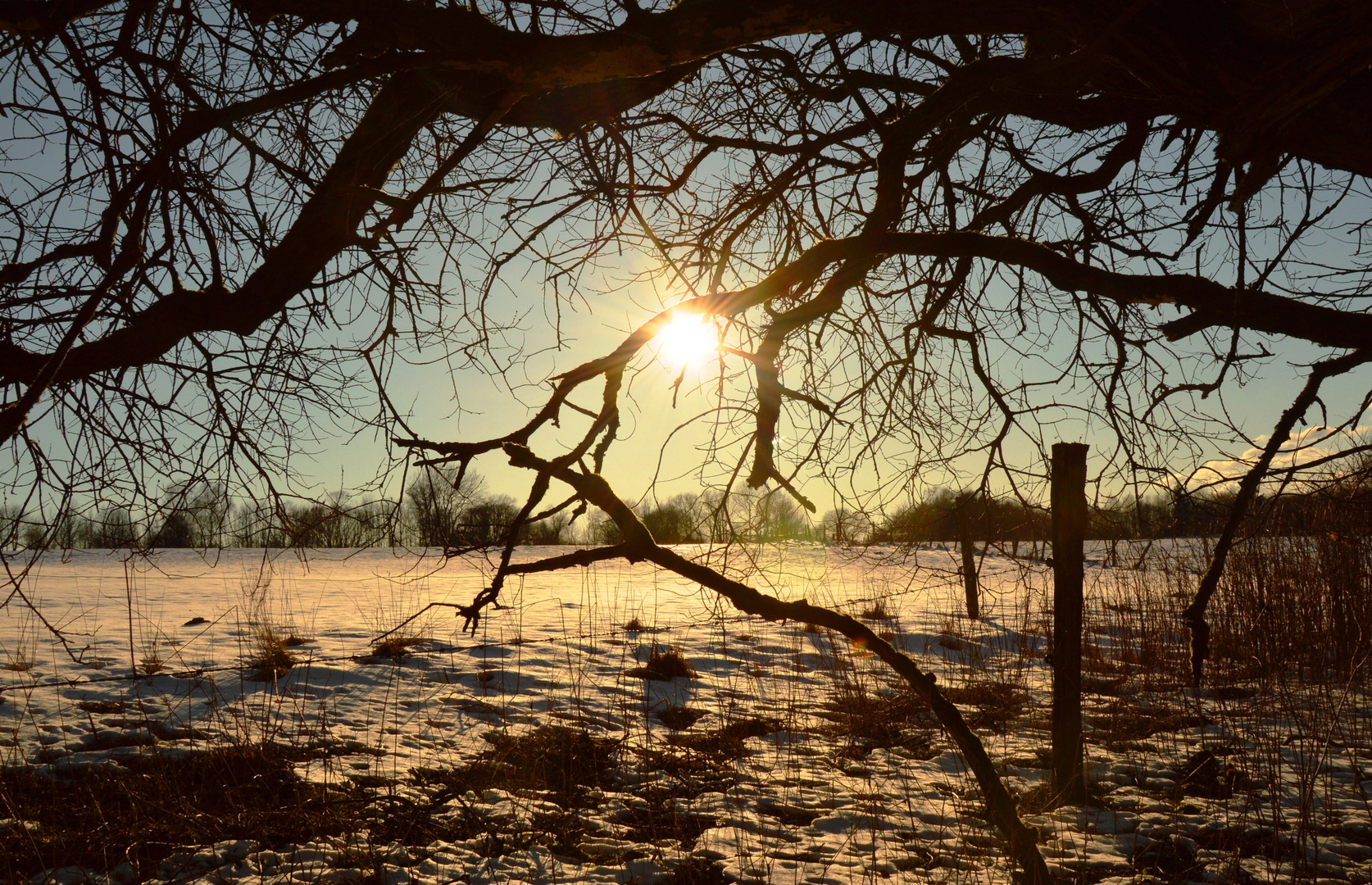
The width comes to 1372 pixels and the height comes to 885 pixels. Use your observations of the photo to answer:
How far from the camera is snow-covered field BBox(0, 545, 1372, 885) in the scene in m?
3.43

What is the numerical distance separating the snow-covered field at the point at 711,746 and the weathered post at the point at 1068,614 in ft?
0.63

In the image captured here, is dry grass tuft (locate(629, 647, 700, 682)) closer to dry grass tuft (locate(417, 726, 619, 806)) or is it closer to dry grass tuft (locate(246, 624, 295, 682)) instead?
dry grass tuft (locate(417, 726, 619, 806))

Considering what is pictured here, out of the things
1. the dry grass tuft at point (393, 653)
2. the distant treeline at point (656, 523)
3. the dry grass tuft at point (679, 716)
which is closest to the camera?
the distant treeline at point (656, 523)

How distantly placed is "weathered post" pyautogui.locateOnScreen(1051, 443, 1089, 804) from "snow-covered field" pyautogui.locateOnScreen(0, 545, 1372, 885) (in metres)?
0.19

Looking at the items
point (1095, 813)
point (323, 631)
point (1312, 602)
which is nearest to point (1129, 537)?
point (1095, 813)

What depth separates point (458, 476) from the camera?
2.39 meters

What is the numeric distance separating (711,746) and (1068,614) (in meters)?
2.40

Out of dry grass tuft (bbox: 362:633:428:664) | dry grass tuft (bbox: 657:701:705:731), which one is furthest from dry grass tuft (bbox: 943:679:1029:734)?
dry grass tuft (bbox: 362:633:428:664)

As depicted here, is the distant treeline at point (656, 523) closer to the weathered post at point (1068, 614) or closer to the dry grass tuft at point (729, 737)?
the weathered post at point (1068, 614)

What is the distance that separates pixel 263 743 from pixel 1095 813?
462 cm

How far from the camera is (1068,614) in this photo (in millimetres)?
4203

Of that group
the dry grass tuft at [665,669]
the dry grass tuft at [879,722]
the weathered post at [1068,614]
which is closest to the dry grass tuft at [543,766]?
the dry grass tuft at [879,722]

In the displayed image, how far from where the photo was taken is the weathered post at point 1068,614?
13.4ft

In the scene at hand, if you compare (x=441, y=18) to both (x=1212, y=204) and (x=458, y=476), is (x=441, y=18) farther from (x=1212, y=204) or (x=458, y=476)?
(x=1212, y=204)
